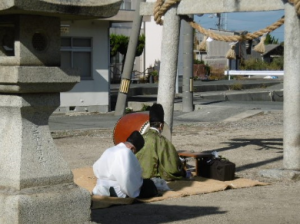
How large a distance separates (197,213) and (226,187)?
1831 mm

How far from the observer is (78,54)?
2517cm

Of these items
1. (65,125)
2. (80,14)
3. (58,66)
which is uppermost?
(80,14)

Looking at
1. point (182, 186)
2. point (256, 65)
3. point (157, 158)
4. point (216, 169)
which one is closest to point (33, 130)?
point (157, 158)

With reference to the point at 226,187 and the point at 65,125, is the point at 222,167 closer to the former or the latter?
the point at 226,187

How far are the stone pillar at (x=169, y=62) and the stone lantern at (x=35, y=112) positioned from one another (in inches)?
224

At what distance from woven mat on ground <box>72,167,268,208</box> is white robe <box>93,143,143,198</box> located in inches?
4.8

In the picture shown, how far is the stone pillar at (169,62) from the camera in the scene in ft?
40.2

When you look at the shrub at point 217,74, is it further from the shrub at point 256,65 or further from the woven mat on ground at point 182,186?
the woven mat on ground at point 182,186

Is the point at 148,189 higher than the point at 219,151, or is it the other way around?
the point at 148,189

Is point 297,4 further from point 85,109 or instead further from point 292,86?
point 85,109

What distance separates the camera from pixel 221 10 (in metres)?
11.7

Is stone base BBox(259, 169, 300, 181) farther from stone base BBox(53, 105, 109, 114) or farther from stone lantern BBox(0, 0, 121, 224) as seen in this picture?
stone base BBox(53, 105, 109, 114)

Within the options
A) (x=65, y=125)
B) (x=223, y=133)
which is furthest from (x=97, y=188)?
(x=65, y=125)

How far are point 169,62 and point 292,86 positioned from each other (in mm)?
2295
